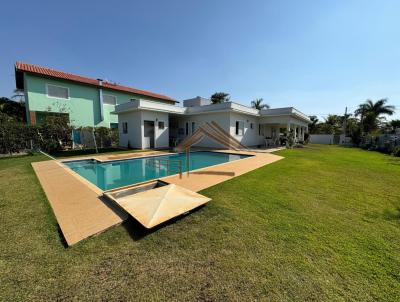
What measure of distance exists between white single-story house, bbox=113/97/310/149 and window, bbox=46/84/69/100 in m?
5.87

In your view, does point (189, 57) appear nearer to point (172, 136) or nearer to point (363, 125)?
point (172, 136)

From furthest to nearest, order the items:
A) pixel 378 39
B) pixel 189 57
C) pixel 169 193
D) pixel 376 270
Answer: pixel 189 57 < pixel 378 39 < pixel 169 193 < pixel 376 270

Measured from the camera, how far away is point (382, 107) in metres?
28.5

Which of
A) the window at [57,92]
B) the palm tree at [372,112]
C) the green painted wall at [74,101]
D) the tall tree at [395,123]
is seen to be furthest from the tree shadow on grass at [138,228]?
the tall tree at [395,123]

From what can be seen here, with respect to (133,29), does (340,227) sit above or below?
below

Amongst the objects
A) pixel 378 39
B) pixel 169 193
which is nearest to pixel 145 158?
pixel 169 193

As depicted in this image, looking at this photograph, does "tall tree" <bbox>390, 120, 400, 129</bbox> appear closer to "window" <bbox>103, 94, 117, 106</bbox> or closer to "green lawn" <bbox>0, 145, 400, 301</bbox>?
"green lawn" <bbox>0, 145, 400, 301</bbox>

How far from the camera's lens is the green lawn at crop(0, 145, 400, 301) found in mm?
1950

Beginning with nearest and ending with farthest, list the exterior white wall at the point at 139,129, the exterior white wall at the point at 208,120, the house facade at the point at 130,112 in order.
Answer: the exterior white wall at the point at 139,129 < the house facade at the point at 130,112 < the exterior white wall at the point at 208,120

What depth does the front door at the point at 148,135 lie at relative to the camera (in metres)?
15.9

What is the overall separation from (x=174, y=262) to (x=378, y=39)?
1504cm

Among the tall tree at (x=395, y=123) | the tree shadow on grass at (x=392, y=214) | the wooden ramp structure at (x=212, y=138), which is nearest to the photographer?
the tree shadow on grass at (x=392, y=214)

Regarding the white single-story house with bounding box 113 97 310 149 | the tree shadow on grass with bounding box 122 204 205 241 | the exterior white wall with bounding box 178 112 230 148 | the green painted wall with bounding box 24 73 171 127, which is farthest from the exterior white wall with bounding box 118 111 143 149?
the tree shadow on grass with bounding box 122 204 205 241

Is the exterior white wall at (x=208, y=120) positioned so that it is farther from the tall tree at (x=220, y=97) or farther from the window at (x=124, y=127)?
the tall tree at (x=220, y=97)
